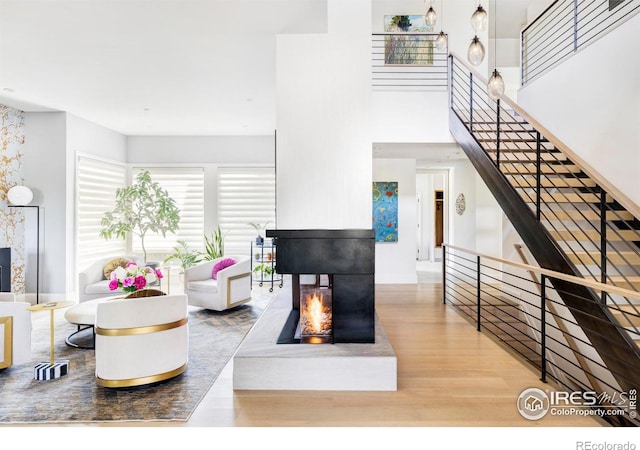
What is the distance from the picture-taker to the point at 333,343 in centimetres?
305

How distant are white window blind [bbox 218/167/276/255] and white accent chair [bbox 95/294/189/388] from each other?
514cm

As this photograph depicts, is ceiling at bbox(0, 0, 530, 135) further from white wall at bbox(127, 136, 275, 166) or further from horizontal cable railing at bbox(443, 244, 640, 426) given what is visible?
horizontal cable railing at bbox(443, 244, 640, 426)

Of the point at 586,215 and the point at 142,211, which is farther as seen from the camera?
the point at 142,211

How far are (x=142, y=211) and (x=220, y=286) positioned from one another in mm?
3602

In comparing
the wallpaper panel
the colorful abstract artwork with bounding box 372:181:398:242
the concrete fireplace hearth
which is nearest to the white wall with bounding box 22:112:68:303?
the wallpaper panel

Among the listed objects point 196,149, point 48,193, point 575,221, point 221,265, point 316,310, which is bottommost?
point 316,310

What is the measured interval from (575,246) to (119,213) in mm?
7820

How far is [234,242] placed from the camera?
819cm

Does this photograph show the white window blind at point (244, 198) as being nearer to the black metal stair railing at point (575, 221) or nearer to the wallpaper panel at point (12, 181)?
the wallpaper panel at point (12, 181)

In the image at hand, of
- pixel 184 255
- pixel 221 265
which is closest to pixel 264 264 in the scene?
pixel 184 255

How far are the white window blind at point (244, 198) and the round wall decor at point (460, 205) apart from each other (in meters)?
3.87

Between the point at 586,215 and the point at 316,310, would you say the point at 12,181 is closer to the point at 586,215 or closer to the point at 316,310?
the point at 316,310

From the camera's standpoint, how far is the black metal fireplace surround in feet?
9.84
